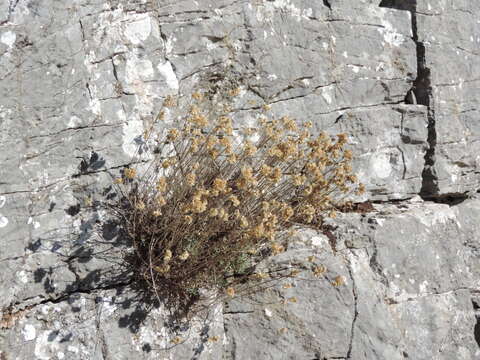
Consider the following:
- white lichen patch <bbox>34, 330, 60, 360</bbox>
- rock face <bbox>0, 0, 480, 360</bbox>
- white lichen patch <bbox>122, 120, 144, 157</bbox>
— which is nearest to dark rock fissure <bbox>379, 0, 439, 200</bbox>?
rock face <bbox>0, 0, 480, 360</bbox>

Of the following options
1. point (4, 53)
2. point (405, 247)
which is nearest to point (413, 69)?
point (405, 247)

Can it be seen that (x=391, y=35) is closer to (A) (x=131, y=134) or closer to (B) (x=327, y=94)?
(B) (x=327, y=94)

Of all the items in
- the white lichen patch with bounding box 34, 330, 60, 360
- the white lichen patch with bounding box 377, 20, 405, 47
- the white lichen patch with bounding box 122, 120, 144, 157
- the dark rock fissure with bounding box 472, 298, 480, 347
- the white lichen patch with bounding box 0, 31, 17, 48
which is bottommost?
the dark rock fissure with bounding box 472, 298, 480, 347

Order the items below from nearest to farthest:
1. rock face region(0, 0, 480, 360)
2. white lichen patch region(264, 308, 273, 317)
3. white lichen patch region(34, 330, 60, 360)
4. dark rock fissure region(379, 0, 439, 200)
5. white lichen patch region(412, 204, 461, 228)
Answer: white lichen patch region(34, 330, 60, 360), rock face region(0, 0, 480, 360), white lichen patch region(264, 308, 273, 317), white lichen patch region(412, 204, 461, 228), dark rock fissure region(379, 0, 439, 200)

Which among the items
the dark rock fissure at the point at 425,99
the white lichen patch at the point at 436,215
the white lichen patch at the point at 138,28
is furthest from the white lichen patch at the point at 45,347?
the dark rock fissure at the point at 425,99

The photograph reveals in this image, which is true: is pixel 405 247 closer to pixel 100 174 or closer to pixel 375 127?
pixel 375 127

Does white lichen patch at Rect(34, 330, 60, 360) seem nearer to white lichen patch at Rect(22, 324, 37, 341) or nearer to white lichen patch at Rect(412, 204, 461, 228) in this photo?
white lichen patch at Rect(22, 324, 37, 341)
